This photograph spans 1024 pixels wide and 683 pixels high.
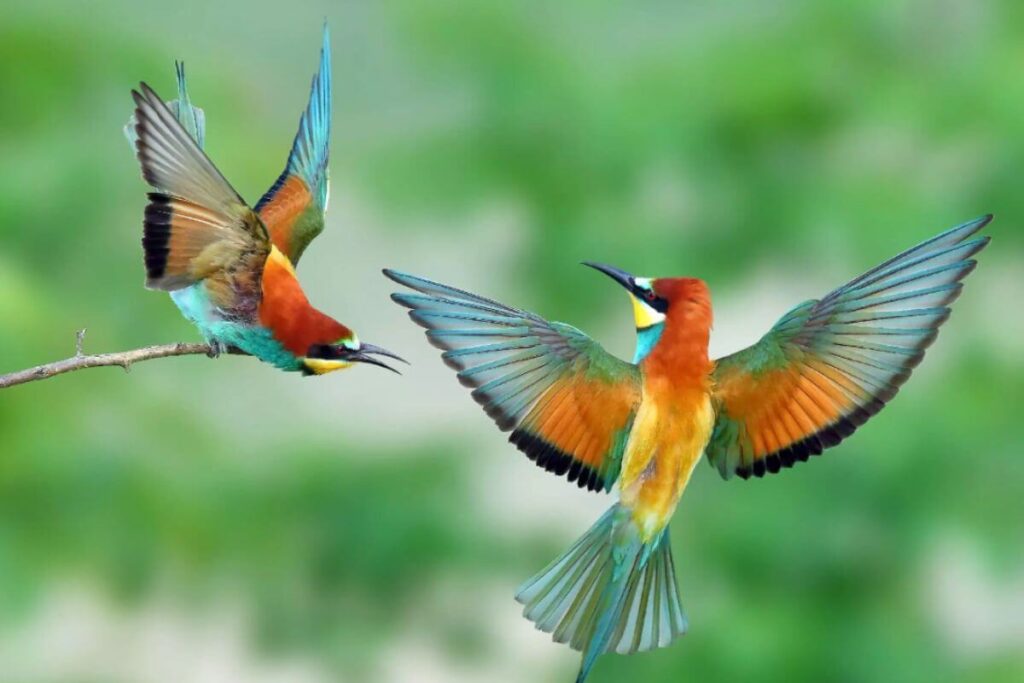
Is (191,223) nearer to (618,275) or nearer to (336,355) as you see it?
(336,355)

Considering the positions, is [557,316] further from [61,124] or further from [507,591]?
[61,124]

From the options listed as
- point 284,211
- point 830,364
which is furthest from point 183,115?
point 830,364

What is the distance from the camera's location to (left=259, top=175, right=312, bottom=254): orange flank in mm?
795

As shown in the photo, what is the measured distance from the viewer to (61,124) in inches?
138

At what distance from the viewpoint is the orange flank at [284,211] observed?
795mm

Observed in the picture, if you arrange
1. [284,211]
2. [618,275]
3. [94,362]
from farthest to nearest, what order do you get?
[284,211], [618,275], [94,362]

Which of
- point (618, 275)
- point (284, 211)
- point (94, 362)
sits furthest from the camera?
point (284, 211)

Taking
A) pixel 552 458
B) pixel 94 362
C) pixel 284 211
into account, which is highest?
pixel 284 211

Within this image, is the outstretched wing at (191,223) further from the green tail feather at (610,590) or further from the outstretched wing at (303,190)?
the green tail feather at (610,590)

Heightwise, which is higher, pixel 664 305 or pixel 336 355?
pixel 664 305

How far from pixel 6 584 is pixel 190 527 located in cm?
46

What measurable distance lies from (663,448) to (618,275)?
10cm

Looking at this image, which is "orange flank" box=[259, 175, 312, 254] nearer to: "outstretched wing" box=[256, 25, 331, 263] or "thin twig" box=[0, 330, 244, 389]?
"outstretched wing" box=[256, 25, 331, 263]

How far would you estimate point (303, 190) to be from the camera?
828 mm
